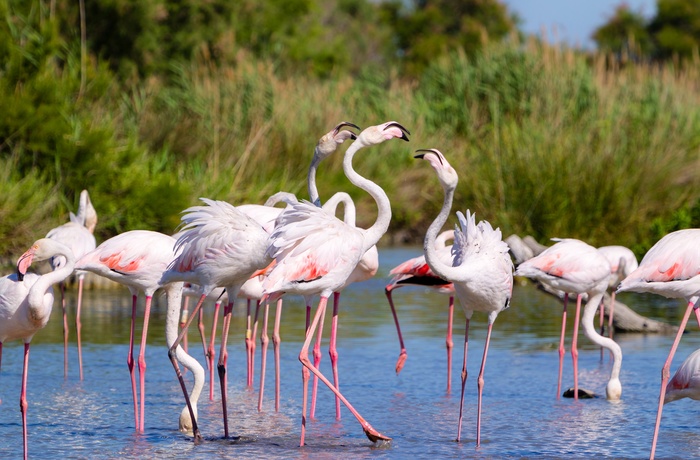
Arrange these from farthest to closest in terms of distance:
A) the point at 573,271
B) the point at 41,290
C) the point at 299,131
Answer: the point at 299,131 < the point at 573,271 < the point at 41,290

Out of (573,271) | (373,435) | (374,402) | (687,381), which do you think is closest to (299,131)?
(573,271)

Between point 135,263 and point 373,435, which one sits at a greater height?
point 135,263

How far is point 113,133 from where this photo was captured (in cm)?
1341

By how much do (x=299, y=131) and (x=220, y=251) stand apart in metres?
11.0

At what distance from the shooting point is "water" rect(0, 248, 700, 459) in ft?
18.1

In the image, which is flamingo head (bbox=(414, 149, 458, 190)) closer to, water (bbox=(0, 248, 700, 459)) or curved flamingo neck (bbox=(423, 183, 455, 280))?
curved flamingo neck (bbox=(423, 183, 455, 280))

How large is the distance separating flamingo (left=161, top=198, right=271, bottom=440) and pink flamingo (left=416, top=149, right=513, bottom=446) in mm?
903

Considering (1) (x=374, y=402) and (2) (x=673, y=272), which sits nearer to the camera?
(2) (x=673, y=272)

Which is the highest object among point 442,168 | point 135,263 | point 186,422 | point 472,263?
point 442,168

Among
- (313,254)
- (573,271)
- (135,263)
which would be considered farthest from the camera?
(573,271)

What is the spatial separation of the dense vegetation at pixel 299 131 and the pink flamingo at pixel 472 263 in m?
6.33

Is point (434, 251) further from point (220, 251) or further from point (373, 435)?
point (220, 251)

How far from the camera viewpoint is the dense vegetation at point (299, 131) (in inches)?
496

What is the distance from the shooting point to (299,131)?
54.2 ft
